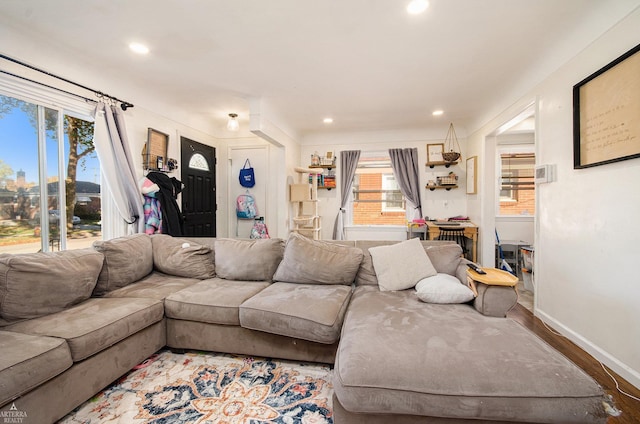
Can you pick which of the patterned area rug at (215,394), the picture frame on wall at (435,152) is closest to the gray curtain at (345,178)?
the picture frame on wall at (435,152)

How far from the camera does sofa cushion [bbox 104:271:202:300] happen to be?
2.06 metres

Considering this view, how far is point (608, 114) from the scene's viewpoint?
6.03 ft

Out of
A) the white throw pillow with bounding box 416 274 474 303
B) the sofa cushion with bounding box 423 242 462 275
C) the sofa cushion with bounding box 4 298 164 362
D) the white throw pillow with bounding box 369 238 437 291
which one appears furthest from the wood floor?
the sofa cushion with bounding box 4 298 164 362

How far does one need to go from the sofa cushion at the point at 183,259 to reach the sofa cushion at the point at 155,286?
61 mm

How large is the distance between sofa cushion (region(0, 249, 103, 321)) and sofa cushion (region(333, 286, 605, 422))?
1790mm

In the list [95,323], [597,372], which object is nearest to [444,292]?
[597,372]

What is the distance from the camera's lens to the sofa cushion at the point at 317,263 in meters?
2.20

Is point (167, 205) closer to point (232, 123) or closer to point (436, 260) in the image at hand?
point (232, 123)

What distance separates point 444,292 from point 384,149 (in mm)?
3680

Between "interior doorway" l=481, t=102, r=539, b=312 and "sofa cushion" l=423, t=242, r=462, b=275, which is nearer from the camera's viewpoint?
"sofa cushion" l=423, t=242, r=462, b=275

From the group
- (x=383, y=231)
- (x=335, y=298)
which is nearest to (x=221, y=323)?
(x=335, y=298)

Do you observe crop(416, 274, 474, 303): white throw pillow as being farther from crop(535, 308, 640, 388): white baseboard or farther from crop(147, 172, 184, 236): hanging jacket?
crop(147, 172, 184, 236): hanging jacket

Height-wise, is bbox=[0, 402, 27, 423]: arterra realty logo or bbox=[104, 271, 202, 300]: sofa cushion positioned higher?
bbox=[104, 271, 202, 300]: sofa cushion

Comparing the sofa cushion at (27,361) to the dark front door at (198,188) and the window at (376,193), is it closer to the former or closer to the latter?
the dark front door at (198,188)
